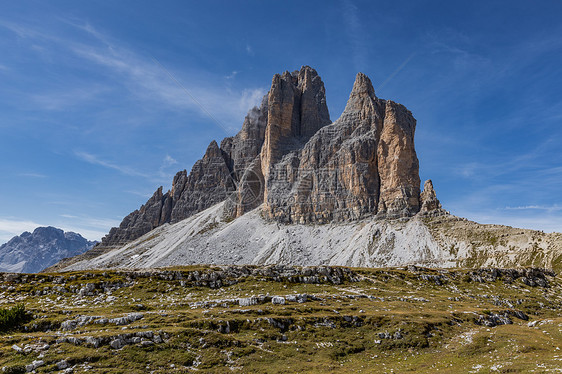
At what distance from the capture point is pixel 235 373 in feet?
102

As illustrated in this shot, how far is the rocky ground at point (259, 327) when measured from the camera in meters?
31.9

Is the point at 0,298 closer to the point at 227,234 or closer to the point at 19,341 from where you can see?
the point at 19,341

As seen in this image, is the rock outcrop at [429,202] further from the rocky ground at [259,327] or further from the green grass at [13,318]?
the green grass at [13,318]

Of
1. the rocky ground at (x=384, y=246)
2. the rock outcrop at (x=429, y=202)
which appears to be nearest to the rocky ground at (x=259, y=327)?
the rocky ground at (x=384, y=246)

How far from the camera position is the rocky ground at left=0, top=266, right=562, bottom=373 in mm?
31859

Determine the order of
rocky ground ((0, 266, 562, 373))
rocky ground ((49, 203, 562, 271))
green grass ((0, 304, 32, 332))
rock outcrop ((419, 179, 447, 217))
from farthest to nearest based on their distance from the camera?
rock outcrop ((419, 179, 447, 217))
rocky ground ((49, 203, 562, 271))
green grass ((0, 304, 32, 332))
rocky ground ((0, 266, 562, 373))

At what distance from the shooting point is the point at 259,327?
40.5m

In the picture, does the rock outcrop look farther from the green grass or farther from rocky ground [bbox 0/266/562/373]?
the green grass

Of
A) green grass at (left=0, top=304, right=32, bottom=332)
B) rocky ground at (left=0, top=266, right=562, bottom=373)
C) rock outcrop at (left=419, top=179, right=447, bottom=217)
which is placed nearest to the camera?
rocky ground at (left=0, top=266, right=562, bottom=373)

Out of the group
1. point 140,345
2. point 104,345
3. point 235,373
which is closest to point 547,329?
point 235,373

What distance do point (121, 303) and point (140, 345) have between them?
20178 millimetres

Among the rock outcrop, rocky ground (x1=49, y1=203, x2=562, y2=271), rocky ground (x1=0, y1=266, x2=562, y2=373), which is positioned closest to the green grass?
rocky ground (x1=0, y1=266, x2=562, y2=373)

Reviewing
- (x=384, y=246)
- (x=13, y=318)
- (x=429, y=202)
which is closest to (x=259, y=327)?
(x=13, y=318)

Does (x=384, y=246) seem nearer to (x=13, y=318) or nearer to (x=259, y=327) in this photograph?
(x=259, y=327)
